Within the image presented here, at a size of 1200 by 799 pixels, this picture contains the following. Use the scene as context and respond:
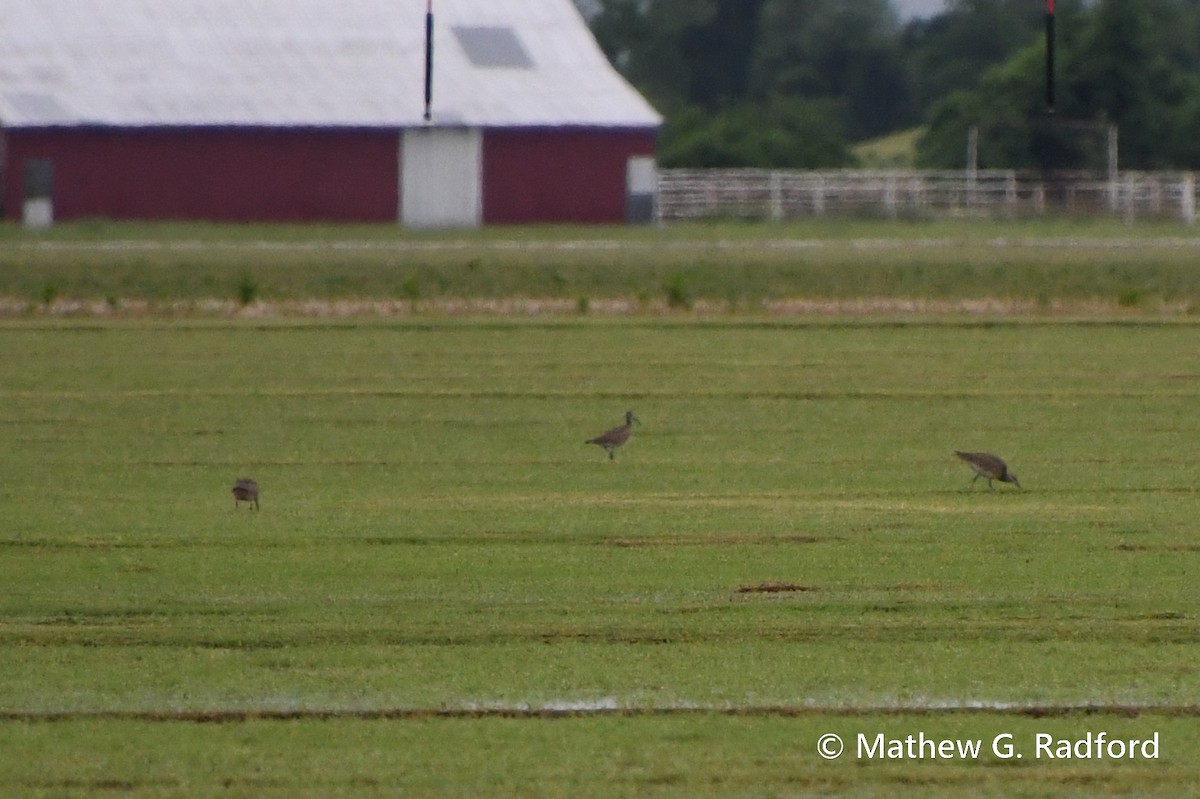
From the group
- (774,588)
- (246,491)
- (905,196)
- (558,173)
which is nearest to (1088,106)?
(905,196)

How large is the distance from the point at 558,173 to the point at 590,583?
135 ft

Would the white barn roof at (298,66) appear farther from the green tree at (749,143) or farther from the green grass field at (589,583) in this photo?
the green grass field at (589,583)

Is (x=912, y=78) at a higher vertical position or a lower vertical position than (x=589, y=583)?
higher

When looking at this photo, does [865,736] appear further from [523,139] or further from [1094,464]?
[523,139]

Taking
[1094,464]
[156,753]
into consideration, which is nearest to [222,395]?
[1094,464]

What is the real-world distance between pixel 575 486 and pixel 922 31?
83.7 meters

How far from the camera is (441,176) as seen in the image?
166ft

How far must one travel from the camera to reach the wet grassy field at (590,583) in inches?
301

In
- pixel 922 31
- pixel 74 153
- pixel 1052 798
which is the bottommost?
pixel 1052 798

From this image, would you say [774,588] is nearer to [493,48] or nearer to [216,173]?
[216,173]

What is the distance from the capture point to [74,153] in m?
49.3

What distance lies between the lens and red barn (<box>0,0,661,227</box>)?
49.5 meters

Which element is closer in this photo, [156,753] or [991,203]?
[156,753]

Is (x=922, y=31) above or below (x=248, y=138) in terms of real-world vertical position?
above
